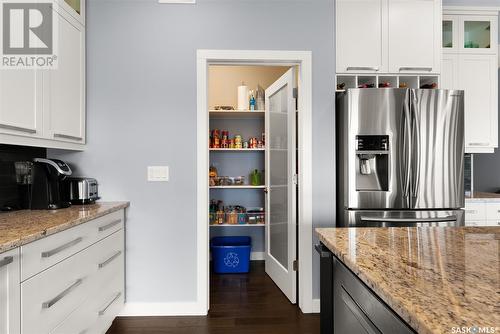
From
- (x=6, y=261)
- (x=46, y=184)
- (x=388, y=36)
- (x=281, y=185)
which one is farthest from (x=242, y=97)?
(x=6, y=261)

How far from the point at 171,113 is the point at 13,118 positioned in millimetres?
1043

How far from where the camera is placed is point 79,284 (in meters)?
1.68

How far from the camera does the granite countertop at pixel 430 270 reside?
0.56 metres

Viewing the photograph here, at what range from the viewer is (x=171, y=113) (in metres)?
2.42

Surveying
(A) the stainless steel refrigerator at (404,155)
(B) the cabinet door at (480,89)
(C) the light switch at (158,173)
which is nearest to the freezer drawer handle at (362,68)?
(A) the stainless steel refrigerator at (404,155)

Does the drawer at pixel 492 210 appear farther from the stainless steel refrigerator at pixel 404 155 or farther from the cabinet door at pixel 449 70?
the cabinet door at pixel 449 70

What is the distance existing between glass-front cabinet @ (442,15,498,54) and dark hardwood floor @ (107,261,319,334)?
278 centimetres

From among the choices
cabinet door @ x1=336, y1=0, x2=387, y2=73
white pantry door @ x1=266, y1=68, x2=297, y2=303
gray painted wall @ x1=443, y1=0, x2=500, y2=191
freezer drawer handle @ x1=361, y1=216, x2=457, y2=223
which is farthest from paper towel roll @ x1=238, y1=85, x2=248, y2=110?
gray painted wall @ x1=443, y1=0, x2=500, y2=191

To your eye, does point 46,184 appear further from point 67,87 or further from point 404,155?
point 404,155

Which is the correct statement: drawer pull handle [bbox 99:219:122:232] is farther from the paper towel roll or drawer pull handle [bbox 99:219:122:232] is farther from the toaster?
the paper towel roll

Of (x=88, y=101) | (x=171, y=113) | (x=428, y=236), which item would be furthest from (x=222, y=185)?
(x=428, y=236)

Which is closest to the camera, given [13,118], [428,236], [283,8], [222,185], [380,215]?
[428,236]

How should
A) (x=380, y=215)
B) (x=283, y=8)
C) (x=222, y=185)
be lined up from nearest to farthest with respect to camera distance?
1. (x=380, y=215)
2. (x=283, y=8)
3. (x=222, y=185)

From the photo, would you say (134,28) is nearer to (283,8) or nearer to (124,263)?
(283,8)
